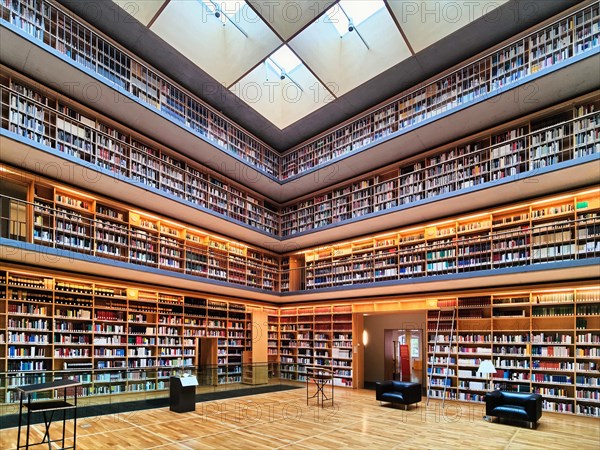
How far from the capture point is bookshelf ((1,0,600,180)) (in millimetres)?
7449

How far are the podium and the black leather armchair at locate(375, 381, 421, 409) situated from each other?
381cm

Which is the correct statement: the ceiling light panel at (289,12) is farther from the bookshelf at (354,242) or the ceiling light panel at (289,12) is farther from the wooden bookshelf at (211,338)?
the wooden bookshelf at (211,338)

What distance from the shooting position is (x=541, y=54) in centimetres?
804

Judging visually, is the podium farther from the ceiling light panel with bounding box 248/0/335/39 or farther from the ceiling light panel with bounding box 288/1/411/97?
the ceiling light panel with bounding box 288/1/411/97

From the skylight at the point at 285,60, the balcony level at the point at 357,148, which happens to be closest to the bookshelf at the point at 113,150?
the balcony level at the point at 357,148

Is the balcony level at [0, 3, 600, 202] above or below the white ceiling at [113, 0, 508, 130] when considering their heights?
below

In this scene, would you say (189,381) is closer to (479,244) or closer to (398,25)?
(479,244)

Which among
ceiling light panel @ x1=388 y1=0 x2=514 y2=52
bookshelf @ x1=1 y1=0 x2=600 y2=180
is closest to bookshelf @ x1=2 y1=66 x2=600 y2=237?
bookshelf @ x1=1 y1=0 x2=600 y2=180

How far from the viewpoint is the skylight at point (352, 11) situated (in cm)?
952

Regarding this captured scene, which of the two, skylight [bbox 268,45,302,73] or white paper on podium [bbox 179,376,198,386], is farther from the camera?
skylight [bbox 268,45,302,73]

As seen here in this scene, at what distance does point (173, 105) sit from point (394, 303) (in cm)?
765

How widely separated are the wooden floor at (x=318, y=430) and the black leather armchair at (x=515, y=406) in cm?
19

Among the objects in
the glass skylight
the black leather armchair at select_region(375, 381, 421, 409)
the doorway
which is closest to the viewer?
the black leather armchair at select_region(375, 381, 421, 409)

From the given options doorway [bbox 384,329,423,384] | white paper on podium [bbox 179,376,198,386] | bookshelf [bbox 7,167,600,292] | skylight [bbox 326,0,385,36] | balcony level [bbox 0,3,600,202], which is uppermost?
skylight [bbox 326,0,385,36]
